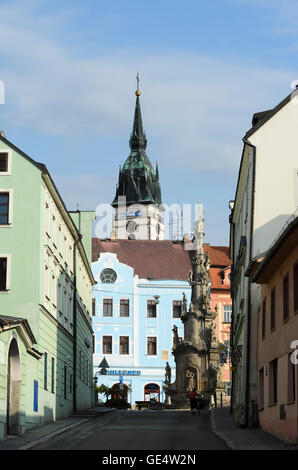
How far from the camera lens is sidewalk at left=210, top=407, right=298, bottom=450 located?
70.9 feet

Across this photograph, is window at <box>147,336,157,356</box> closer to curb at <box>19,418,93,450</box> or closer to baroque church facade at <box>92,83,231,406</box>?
baroque church facade at <box>92,83,231,406</box>

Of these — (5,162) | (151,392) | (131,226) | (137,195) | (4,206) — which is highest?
(137,195)

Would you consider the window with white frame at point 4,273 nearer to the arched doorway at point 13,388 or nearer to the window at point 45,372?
the window at point 45,372

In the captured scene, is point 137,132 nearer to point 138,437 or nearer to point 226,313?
point 226,313

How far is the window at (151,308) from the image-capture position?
9088 centimetres

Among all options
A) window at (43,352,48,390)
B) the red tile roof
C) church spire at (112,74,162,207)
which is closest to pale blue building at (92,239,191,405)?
the red tile roof

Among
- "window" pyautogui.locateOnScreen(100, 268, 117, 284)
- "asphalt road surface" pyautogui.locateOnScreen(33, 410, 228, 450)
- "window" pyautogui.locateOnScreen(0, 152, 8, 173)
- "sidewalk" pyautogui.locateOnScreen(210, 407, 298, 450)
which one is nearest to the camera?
"sidewalk" pyautogui.locateOnScreen(210, 407, 298, 450)

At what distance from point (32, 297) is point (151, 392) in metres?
57.3

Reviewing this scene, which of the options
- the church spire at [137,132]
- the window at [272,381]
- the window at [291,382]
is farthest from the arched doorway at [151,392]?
the church spire at [137,132]

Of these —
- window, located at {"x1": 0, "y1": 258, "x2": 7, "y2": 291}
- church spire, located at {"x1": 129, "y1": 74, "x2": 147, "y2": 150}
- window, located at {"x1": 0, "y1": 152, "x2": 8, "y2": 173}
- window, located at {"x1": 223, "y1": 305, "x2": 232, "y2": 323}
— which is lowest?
window, located at {"x1": 0, "y1": 258, "x2": 7, "y2": 291}

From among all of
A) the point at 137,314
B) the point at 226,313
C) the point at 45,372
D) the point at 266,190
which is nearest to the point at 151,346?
the point at 137,314

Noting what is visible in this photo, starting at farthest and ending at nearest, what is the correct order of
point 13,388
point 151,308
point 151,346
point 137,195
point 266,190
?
1. point 137,195
2. point 151,308
3. point 151,346
4. point 266,190
5. point 13,388

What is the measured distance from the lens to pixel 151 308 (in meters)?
91.2

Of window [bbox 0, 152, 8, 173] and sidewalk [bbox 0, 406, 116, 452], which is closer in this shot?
sidewalk [bbox 0, 406, 116, 452]
